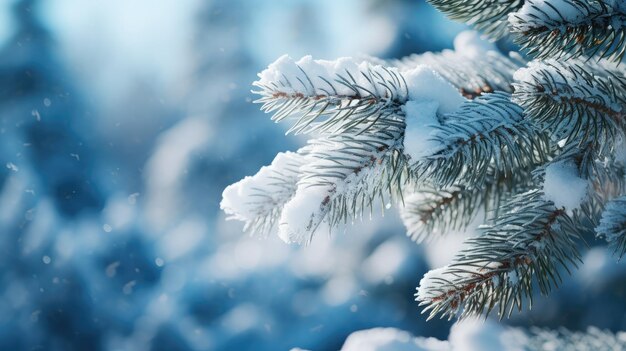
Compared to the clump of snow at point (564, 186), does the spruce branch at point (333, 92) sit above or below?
above

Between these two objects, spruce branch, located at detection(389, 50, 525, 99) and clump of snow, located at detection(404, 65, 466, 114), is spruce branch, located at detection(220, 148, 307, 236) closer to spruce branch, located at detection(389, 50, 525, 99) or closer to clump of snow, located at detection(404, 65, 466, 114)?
clump of snow, located at detection(404, 65, 466, 114)

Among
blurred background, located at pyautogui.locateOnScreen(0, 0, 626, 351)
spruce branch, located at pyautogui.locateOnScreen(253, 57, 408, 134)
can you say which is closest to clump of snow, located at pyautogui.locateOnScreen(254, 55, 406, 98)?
spruce branch, located at pyautogui.locateOnScreen(253, 57, 408, 134)

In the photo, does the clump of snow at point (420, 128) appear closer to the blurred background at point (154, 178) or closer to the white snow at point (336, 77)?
the white snow at point (336, 77)

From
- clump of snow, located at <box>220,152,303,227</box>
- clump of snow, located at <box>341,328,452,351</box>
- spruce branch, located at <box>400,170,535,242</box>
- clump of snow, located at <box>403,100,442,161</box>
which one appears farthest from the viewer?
clump of snow, located at <box>341,328,452,351</box>

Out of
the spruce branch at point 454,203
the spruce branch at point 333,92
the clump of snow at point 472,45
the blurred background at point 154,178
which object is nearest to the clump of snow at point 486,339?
the spruce branch at point 454,203

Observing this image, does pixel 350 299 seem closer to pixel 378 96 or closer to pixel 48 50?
pixel 378 96

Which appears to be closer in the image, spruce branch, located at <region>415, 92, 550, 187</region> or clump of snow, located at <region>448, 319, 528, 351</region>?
spruce branch, located at <region>415, 92, 550, 187</region>

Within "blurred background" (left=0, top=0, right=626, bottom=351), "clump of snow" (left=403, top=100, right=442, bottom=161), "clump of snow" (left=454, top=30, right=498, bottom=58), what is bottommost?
"clump of snow" (left=403, top=100, right=442, bottom=161)
